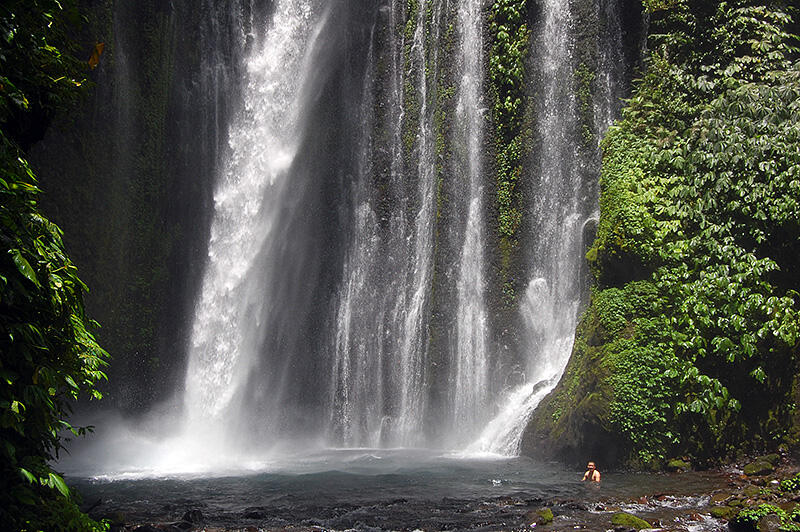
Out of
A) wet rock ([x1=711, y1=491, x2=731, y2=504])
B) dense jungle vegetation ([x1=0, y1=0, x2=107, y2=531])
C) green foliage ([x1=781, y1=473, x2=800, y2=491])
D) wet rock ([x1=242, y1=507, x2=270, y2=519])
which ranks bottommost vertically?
wet rock ([x1=242, y1=507, x2=270, y2=519])

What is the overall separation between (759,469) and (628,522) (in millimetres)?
3511

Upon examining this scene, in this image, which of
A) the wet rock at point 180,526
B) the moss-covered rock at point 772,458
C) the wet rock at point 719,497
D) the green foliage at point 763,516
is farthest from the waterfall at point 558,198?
the wet rock at point 180,526

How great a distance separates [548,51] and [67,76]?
13583 millimetres

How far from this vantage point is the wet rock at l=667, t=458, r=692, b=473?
10.7 meters

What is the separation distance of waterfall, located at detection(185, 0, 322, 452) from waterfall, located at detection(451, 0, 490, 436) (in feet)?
16.3

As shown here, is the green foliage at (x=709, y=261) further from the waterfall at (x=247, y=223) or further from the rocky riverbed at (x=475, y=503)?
the waterfall at (x=247, y=223)

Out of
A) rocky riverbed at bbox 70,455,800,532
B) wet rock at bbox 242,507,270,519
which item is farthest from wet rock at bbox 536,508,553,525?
wet rock at bbox 242,507,270,519

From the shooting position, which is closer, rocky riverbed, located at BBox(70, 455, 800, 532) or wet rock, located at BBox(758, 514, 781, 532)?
wet rock, located at BBox(758, 514, 781, 532)

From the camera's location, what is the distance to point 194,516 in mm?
8352

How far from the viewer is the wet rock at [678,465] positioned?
10.7m

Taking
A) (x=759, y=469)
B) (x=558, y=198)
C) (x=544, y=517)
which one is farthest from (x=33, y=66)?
(x=558, y=198)

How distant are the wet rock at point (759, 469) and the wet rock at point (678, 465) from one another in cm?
85

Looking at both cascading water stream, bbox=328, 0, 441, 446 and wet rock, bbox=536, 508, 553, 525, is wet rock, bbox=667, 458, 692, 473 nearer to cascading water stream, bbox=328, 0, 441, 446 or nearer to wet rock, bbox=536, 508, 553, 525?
wet rock, bbox=536, 508, 553, 525

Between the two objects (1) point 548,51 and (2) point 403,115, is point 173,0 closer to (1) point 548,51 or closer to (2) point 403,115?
(2) point 403,115
